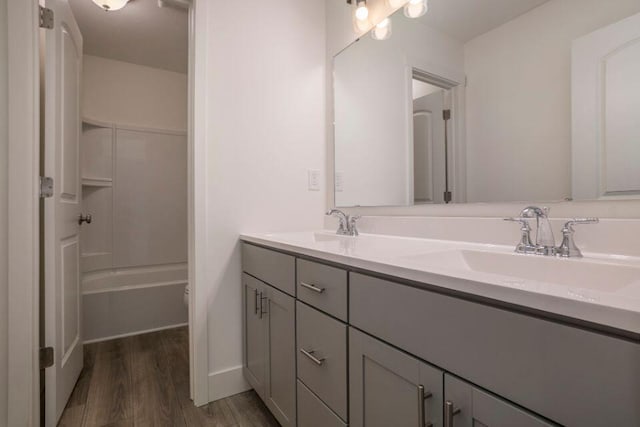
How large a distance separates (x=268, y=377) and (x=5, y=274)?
3.69 feet

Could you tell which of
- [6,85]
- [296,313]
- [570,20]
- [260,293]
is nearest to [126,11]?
[6,85]

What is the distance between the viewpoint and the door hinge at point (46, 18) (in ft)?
4.30

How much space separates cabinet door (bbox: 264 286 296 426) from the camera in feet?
3.74

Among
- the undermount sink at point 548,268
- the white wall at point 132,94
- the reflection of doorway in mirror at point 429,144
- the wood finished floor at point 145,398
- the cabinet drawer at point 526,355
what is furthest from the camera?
the white wall at point 132,94

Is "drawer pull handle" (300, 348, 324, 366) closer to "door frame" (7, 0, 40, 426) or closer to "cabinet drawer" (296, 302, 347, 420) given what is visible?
"cabinet drawer" (296, 302, 347, 420)

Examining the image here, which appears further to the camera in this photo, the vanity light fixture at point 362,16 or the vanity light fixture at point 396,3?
the vanity light fixture at point 362,16

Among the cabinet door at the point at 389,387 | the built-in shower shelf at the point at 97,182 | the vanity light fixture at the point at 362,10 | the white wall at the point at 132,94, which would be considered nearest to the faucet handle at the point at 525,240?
the cabinet door at the point at 389,387

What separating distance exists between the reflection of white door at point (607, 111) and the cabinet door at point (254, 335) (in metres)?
1.24

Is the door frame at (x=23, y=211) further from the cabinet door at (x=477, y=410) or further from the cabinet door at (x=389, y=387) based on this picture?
the cabinet door at (x=477, y=410)

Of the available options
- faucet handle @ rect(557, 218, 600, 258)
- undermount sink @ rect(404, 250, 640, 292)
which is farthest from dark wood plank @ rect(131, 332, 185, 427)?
faucet handle @ rect(557, 218, 600, 258)

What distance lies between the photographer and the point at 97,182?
101 inches

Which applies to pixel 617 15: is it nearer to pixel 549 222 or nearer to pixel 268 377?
pixel 549 222

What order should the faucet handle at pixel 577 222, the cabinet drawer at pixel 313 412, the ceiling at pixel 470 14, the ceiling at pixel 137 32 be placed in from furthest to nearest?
the ceiling at pixel 137 32 → the ceiling at pixel 470 14 → the cabinet drawer at pixel 313 412 → the faucet handle at pixel 577 222

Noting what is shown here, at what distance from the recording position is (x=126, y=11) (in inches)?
83.9
